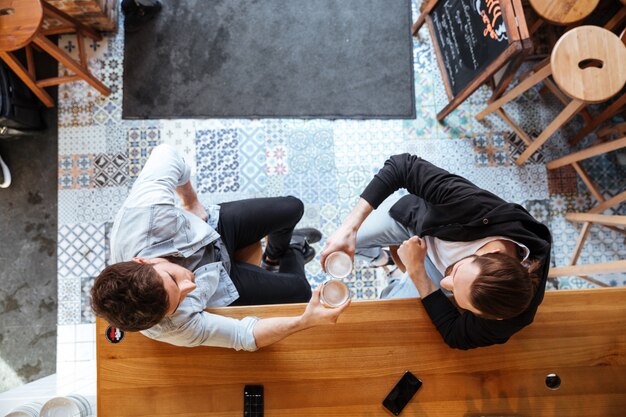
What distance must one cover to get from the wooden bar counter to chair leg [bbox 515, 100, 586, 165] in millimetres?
975

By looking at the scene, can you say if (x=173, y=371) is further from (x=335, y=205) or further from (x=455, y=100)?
(x=455, y=100)

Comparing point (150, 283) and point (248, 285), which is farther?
point (248, 285)

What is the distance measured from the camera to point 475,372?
1869mm

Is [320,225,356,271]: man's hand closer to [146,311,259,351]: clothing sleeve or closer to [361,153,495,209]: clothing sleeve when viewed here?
[361,153,495,209]: clothing sleeve

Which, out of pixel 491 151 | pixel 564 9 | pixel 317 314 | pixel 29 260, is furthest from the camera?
pixel 491 151

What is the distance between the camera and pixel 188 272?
1.74m

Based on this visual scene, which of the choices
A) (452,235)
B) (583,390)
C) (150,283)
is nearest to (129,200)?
(150,283)

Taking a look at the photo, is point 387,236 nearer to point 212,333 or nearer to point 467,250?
point 467,250

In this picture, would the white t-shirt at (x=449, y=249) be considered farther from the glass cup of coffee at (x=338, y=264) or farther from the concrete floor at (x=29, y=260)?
the concrete floor at (x=29, y=260)

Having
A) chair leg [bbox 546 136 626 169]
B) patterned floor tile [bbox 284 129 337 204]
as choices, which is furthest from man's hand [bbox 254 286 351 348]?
chair leg [bbox 546 136 626 169]

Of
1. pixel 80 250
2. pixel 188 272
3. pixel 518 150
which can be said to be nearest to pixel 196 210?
pixel 188 272

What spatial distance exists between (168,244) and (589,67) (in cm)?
218

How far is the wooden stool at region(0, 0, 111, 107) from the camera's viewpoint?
7.61ft

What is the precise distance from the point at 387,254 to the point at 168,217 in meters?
1.38
